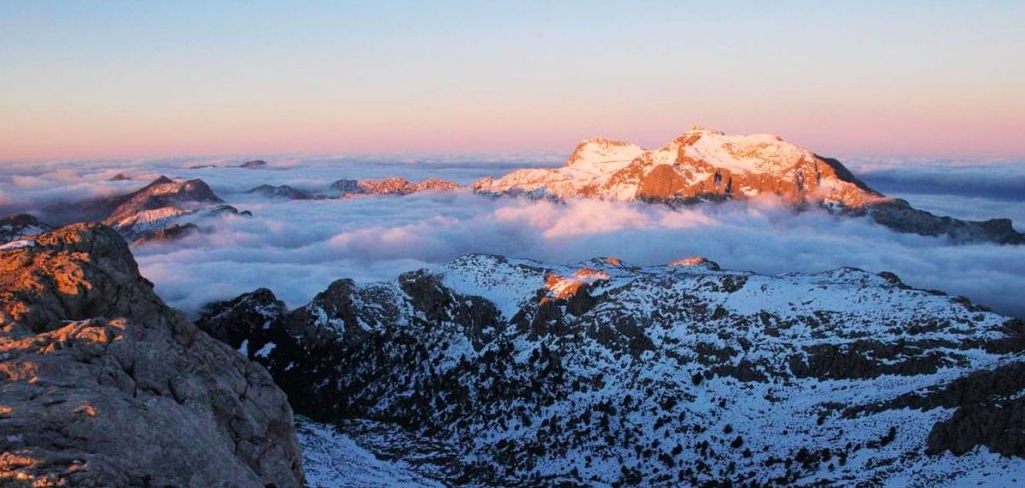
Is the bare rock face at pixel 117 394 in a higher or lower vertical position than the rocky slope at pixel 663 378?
higher

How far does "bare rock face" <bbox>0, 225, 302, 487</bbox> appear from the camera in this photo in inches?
1267

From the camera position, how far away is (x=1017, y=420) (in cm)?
→ 9131

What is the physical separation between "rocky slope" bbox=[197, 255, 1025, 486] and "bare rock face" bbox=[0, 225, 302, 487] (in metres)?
71.0

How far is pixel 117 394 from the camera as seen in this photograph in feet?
123

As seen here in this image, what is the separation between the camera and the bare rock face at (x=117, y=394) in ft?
106

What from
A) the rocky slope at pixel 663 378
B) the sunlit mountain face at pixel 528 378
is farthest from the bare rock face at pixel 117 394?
the rocky slope at pixel 663 378

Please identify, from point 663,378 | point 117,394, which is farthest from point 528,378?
point 117,394

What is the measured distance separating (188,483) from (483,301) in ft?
468

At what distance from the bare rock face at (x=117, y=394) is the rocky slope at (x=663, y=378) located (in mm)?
70956

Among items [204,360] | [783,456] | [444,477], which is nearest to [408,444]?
[444,477]

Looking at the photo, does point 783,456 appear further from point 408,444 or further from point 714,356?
point 408,444

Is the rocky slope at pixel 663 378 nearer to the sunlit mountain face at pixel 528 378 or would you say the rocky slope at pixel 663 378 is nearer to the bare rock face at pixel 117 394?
the sunlit mountain face at pixel 528 378

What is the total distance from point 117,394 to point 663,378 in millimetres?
110104

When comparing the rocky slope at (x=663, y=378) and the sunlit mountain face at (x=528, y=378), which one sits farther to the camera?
A: the rocky slope at (x=663, y=378)
